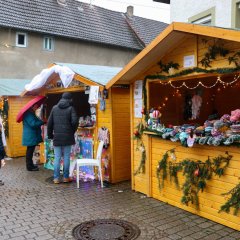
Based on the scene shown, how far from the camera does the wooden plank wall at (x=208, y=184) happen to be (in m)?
4.71

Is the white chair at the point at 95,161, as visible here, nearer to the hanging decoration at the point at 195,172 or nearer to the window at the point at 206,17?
the hanging decoration at the point at 195,172

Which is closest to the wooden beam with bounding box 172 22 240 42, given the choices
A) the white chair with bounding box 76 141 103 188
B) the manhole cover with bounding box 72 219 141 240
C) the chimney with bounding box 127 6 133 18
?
the manhole cover with bounding box 72 219 141 240

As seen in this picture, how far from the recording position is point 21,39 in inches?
709

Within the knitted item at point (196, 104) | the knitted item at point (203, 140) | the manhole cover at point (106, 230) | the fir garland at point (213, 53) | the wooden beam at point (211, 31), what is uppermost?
the wooden beam at point (211, 31)

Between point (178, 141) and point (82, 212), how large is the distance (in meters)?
1.93

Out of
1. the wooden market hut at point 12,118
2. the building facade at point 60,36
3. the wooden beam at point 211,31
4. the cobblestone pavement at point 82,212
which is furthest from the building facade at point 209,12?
the building facade at point 60,36

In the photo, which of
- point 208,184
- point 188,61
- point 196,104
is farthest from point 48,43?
point 208,184

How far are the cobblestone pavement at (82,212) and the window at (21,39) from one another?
12048 millimetres

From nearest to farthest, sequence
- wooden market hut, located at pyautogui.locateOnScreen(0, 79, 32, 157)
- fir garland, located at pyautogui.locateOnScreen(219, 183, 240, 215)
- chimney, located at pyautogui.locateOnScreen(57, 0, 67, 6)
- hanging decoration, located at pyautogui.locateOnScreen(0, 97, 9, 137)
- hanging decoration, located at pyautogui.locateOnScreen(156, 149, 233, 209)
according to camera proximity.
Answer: fir garland, located at pyautogui.locateOnScreen(219, 183, 240, 215) < hanging decoration, located at pyautogui.locateOnScreen(156, 149, 233, 209) < wooden market hut, located at pyautogui.locateOnScreen(0, 79, 32, 157) < hanging decoration, located at pyautogui.locateOnScreen(0, 97, 9, 137) < chimney, located at pyautogui.locateOnScreen(57, 0, 67, 6)

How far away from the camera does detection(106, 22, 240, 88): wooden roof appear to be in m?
4.40

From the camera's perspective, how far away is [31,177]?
8109 mm

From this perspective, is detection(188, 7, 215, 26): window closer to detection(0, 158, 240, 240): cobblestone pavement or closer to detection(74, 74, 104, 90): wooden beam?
detection(74, 74, 104, 90): wooden beam

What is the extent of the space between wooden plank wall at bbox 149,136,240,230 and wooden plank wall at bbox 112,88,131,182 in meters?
1.32

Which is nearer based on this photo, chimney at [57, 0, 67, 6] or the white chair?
the white chair
